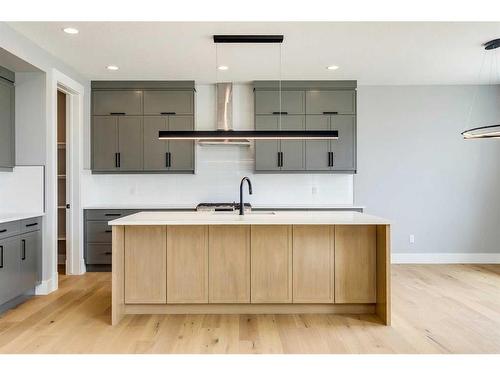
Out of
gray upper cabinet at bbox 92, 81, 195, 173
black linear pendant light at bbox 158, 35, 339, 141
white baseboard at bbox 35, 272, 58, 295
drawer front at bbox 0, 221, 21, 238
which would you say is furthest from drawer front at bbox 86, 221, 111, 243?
black linear pendant light at bbox 158, 35, 339, 141

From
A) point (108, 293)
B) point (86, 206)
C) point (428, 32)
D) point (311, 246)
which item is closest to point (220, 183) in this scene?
point (86, 206)

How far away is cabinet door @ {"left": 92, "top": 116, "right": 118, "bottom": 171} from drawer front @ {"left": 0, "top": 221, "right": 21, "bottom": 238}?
1.83 metres

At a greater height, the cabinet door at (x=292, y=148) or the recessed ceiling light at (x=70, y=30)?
the recessed ceiling light at (x=70, y=30)

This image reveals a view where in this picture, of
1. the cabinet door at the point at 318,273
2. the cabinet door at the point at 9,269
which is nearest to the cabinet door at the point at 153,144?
the cabinet door at the point at 9,269

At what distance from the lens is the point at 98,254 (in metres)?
5.21

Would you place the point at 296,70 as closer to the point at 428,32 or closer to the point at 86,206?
the point at 428,32

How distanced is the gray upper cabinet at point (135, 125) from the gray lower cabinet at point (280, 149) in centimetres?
96

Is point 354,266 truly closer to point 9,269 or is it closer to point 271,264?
point 271,264

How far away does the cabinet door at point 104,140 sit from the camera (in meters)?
5.40

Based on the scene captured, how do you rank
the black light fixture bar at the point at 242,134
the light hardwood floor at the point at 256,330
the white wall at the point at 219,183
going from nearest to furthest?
the light hardwood floor at the point at 256,330 < the black light fixture bar at the point at 242,134 < the white wall at the point at 219,183

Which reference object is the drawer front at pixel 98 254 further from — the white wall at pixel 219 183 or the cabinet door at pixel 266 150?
the cabinet door at pixel 266 150

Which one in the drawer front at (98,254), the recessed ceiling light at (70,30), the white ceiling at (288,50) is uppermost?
the white ceiling at (288,50)

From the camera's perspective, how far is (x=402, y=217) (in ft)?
18.8

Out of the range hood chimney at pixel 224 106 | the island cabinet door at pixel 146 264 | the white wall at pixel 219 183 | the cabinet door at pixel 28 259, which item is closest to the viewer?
the island cabinet door at pixel 146 264
